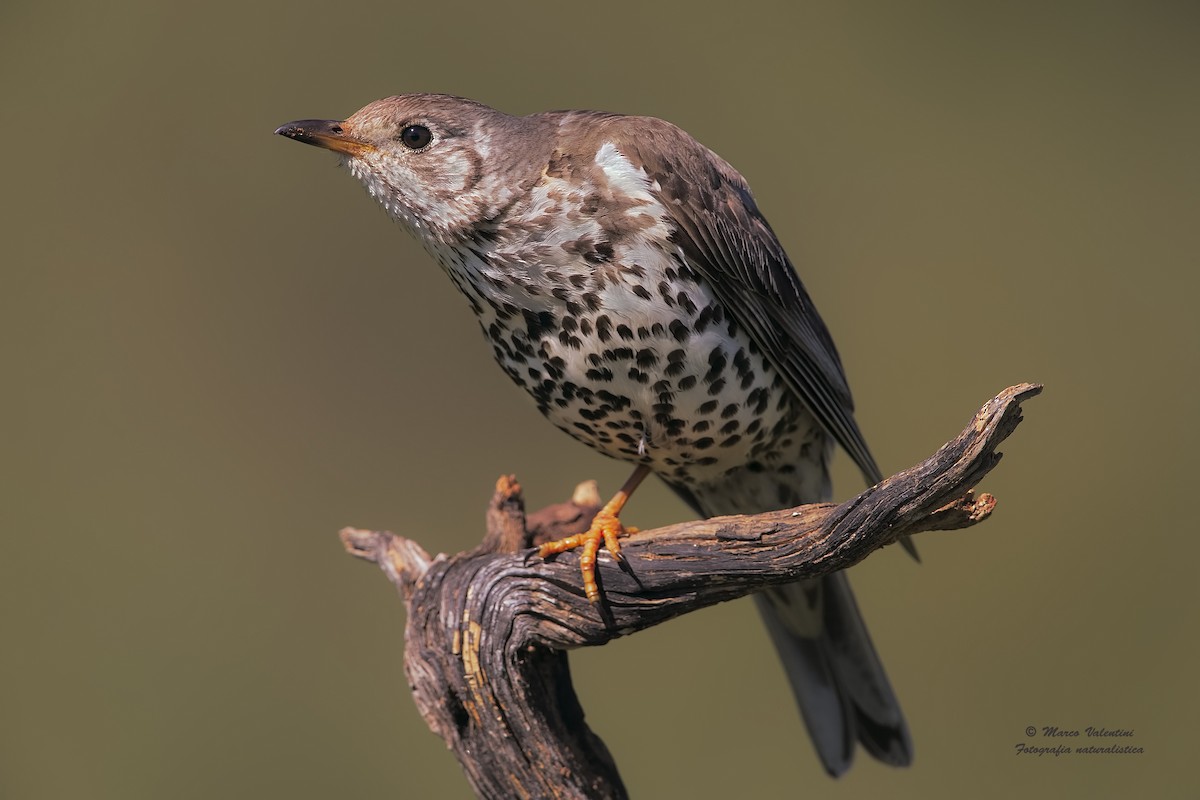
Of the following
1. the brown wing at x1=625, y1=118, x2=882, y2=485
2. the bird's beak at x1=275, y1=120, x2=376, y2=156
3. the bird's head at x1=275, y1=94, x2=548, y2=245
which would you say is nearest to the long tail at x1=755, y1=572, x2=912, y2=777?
the brown wing at x1=625, y1=118, x2=882, y2=485

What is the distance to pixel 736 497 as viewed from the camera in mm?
4691

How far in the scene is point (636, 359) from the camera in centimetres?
387

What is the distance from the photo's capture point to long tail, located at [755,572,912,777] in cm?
480

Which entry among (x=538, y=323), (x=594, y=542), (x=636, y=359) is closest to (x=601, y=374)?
(x=636, y=359)

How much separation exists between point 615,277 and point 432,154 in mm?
756

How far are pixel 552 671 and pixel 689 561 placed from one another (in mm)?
735

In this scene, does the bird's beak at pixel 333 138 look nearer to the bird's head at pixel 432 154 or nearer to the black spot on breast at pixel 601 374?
the bird's head at pixel 432 154

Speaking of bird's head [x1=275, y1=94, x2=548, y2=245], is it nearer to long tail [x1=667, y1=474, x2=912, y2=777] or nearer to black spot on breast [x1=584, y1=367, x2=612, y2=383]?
black spot on breast [x1=584, y1=367, x2=612, y2=383]

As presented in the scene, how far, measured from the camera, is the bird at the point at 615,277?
387 cm

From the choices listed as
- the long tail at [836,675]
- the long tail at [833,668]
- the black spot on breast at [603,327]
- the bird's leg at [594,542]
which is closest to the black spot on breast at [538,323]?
the black spot on breast at [603,327]

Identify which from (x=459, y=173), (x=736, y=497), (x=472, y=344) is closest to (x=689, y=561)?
(x=736, y=497)

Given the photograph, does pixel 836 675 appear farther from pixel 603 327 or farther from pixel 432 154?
pixel 432 154

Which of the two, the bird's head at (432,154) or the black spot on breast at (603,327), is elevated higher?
the bird's head at (432,154)

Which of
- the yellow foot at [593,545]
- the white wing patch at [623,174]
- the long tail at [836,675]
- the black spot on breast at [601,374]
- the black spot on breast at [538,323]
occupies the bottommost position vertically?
the long tail at [836,675]
